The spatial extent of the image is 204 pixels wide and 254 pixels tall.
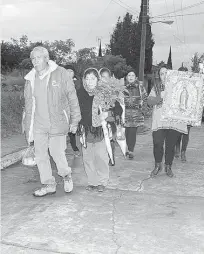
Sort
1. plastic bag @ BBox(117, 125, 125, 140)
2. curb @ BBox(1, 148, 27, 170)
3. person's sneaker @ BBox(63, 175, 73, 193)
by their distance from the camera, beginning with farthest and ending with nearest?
curb @ BBox(1, 148, 27, 170) < plastic bag @ BBox(117, 125, 125, 140) < person's sneaker @ BBox(63, 175, 73, 193)

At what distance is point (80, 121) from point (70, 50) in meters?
44.3

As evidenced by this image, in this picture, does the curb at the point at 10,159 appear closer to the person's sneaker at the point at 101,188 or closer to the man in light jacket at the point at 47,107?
the man in light jacket at the point at 47,107

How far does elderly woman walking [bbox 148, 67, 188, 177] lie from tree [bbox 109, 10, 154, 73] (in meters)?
37.1

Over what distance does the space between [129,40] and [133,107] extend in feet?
121

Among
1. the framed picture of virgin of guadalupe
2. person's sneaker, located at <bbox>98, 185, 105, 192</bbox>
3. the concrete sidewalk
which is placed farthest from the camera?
the framed picture of virgin of guadalupe

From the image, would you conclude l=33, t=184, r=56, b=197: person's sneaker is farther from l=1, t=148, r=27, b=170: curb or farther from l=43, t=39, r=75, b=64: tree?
l=43, t=39, r=75, b=64: tree

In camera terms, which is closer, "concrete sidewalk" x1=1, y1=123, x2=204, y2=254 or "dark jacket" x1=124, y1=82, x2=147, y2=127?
"concrete sidewalk" x1=1, y1=123, x2=204, y2=254

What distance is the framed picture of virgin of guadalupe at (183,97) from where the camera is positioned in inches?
225

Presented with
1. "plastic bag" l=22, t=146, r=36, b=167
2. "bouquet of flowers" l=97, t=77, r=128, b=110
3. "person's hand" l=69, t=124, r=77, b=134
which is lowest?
"plastic bag" l=22, t=146, r=36, b=167

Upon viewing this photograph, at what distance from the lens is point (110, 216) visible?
4227 millimetres

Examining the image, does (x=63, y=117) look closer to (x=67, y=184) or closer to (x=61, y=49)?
(x=67, y=184)

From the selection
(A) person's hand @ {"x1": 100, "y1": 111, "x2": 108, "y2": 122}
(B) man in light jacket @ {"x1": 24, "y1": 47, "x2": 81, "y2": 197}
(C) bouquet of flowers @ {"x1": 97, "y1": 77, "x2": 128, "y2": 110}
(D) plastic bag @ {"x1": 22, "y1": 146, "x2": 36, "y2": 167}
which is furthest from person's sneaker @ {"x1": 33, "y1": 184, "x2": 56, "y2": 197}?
(C) bouquet of flowers @ {"x1": 97, "y1": 77, "x2": 128, "y2": 110}

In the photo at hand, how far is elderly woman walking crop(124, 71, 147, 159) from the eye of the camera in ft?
25.1

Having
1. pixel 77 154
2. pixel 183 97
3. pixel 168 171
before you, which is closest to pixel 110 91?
pixel 183 97
